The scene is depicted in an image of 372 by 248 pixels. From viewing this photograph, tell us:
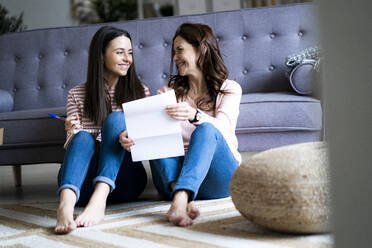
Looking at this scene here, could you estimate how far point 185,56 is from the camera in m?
1.57

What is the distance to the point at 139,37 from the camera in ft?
7.86

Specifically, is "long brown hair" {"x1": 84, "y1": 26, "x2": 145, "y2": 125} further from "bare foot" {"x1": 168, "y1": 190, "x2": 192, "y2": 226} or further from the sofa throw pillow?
the sofa throw pillow

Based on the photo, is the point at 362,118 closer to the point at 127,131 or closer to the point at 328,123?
the point at 328,123

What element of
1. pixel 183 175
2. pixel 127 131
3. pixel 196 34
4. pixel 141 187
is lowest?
pixel 141 187

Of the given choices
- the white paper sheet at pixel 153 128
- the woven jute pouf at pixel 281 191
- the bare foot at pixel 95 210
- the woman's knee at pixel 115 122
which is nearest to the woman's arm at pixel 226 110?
the white paper sheet at pixel 153 128

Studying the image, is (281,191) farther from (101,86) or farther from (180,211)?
(101,86)

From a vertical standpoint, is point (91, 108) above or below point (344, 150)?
below

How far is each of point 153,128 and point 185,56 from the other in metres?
0.37

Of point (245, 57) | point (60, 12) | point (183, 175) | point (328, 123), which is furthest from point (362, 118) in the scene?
point (60, 12)

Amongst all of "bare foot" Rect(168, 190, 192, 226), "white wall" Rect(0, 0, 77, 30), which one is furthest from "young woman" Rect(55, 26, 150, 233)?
"white wall" Rect(0, 0, 77, 30)

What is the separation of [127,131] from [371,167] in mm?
1122

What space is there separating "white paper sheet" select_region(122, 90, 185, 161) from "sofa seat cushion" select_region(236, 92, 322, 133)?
1.78 ft

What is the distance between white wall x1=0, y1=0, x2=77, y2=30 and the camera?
5.45m

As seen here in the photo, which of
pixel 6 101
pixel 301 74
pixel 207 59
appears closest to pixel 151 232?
pixel 207 59
